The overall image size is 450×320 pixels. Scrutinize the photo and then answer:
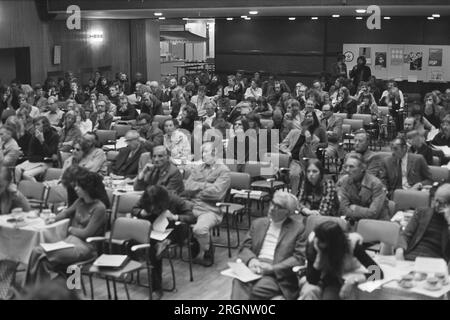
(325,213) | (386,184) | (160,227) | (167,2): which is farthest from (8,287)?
(167,2)

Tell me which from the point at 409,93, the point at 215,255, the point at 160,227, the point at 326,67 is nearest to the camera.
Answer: the point at 160,227

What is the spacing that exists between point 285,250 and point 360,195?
1670mm

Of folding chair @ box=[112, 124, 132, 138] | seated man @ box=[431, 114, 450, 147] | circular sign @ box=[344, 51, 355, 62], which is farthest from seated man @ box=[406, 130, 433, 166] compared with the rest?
circular sign @ box=[344, 51, 355, 62]

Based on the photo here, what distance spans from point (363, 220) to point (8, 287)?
3.62 m

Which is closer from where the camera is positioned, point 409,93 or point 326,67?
point 409,93

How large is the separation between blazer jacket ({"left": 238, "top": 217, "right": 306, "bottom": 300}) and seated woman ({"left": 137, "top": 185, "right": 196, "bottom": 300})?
1071 millimetres

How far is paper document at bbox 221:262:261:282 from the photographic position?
5.45m

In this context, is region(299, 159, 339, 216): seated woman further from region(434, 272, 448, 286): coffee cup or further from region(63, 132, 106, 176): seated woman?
region(63, 132, 106, 176): seated woman

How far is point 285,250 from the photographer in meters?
5.73

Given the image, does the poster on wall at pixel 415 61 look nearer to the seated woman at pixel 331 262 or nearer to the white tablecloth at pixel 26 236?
the white tablecloth at pixel 26 236

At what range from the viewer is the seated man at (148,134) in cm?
938

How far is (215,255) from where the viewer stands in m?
7.96

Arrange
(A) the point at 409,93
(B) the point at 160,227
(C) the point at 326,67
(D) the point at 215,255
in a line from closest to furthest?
(B) the point at 160,227
(D) the point at 215,255
(A) the point at 409,93
(C) the point at 326,67

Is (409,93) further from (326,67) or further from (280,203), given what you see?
(280,203)
